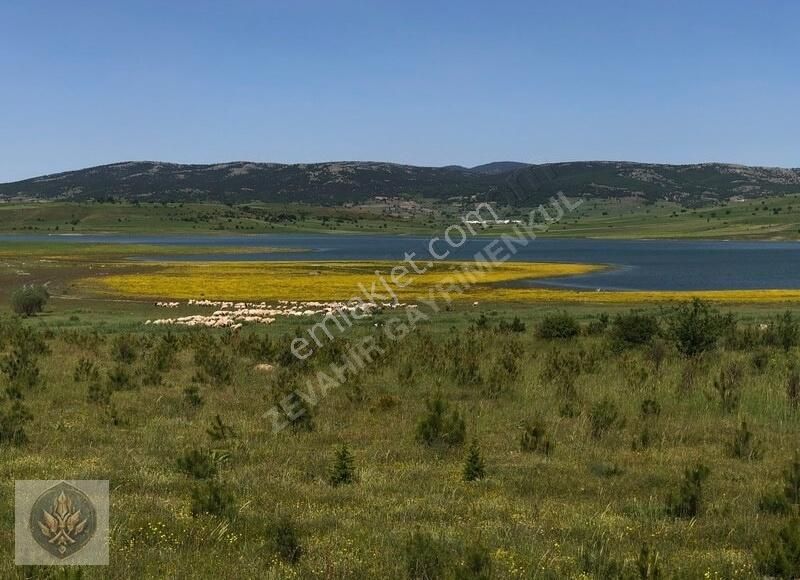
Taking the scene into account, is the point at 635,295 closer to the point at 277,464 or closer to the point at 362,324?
the point at 362,324

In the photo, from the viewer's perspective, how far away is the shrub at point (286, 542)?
6.25 m

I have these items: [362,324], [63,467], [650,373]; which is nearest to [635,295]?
[362,324]

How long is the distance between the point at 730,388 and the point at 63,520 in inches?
487

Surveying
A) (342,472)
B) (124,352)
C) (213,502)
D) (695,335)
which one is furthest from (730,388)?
(124,352)

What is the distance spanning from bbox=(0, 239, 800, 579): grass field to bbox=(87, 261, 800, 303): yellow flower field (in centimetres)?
3057

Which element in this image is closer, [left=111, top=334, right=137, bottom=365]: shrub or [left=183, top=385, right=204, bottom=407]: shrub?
[left=183, top=385, right=204, bottom=407]: shrub

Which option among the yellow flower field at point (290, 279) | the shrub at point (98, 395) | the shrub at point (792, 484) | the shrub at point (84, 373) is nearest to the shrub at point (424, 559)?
the shrub at point (792, 484)

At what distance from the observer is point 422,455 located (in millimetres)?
10273

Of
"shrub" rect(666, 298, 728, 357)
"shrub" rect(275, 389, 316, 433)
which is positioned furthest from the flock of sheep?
"shrub" rect(275, 389, 316, 433)

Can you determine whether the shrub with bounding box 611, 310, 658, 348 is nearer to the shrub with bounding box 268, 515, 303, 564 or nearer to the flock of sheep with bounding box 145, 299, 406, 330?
the shrub with bounding box 268, 515, 303, 564

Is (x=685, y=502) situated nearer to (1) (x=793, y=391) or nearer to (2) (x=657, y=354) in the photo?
(1) (x=793, y=391)

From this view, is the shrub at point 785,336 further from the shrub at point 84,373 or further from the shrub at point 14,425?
the shrub at point 14,425

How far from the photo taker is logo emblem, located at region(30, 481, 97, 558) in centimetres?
623

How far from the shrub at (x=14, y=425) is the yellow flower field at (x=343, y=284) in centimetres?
4071
